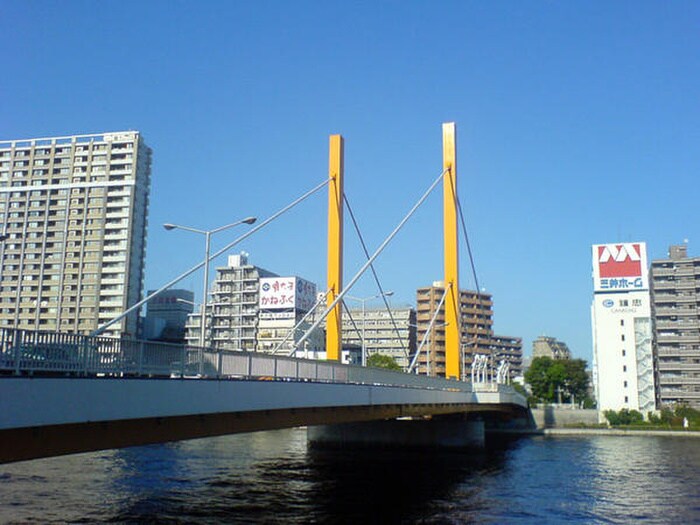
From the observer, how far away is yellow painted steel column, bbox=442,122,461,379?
51875mm

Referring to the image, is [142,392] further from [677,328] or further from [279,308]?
[279,308]

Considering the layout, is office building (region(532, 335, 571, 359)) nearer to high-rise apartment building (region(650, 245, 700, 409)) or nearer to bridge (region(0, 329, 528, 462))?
high-rise apartment building (region(650, 245, 700, 409))

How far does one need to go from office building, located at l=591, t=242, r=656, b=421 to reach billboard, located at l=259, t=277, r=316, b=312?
46920mm

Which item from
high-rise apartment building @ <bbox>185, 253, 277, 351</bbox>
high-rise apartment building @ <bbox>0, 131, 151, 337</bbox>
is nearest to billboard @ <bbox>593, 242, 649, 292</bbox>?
high-rise apartment building @ <bbox>185, 253, 277, 351</bbox>

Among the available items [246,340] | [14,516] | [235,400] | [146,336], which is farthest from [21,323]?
[235,400]

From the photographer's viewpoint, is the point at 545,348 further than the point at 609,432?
Yes

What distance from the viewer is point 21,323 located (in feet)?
342

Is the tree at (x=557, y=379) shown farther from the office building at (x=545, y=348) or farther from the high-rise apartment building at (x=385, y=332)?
the office building at (x=545, y=348)

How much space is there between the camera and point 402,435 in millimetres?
59312

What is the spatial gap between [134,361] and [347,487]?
22624mm

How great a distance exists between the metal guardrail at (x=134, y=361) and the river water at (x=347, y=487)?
6194 mm

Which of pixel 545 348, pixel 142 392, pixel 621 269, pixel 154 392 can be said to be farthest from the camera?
pixel 545 348

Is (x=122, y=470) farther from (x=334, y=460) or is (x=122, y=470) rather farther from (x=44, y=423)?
(x=44, y=423)

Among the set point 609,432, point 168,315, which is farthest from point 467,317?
point 609,432
